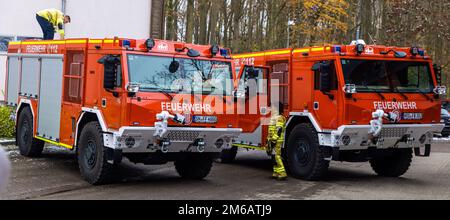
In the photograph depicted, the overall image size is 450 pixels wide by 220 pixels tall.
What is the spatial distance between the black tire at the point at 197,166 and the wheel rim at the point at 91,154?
179 cm

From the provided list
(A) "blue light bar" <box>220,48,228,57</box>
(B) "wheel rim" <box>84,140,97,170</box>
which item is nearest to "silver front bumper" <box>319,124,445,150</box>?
(A) "blue light bar" <box>220,48,228,57</box>

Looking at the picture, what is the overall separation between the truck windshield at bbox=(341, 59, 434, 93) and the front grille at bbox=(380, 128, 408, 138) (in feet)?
2.42

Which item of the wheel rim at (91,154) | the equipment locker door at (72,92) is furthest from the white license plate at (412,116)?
the equipment locker door at (72,92)

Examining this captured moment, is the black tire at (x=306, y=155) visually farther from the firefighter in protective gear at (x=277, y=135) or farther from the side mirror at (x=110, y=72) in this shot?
the side mirror at (x=110, y=72)

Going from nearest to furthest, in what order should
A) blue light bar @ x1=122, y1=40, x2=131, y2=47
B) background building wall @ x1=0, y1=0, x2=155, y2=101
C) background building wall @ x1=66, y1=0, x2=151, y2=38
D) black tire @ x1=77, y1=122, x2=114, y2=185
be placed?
blue light bar @ x1=122, y1=40, x2=131, y2=47 → black tire @ x1=77, y1=122, x2=114, y2=185 → background building wall @ x1=0, y1=0, x2=155, y2=101 → background building wall @ x1=66, y1=0, x2=151, y2=38

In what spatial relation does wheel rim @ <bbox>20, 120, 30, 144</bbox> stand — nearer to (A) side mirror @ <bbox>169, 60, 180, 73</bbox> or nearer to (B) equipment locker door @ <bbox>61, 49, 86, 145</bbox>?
A: (B) equipment locker door @ <bbox>61, 49, 86, 145</bbox>

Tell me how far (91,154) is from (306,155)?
4089 mm

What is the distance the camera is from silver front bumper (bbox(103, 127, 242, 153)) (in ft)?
30.5

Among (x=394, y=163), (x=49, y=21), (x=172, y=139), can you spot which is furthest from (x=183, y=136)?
(x=49, y=21)

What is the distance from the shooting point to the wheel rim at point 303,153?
11516 millimetres

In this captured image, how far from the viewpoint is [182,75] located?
9.98 meters

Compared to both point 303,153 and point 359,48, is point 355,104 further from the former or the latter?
point 303,153
